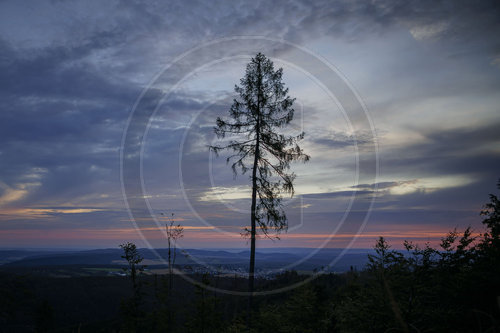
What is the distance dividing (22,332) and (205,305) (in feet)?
340

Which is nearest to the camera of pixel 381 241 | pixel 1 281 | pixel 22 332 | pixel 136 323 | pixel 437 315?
pixel 437 315

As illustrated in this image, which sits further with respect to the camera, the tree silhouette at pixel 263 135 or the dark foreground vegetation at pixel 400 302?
the tree silhouette at pixel 263 135

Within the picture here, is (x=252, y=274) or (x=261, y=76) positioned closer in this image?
(x=252, y=274)

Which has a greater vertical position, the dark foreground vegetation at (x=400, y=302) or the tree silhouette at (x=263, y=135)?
the tree silhouette at (x=263, y=135)

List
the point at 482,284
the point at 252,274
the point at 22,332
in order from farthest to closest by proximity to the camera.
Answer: the point at 22,332 < the point at 252,274 < the point at 482,284

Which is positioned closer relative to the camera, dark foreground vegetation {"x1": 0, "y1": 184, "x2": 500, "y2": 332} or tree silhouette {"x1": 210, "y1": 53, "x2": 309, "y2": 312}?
dark foreground vegetation {"x1": 0, "y1": 184, "x2": 500, "y2": 332}

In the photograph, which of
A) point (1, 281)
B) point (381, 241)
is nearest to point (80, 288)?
point (1, 281)

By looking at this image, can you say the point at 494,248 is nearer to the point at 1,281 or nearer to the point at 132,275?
the point at 132,275

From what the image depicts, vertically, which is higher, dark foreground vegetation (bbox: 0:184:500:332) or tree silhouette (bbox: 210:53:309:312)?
tree silhouette (bbox: 210:53:309:312)

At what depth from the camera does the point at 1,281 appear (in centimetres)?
9375

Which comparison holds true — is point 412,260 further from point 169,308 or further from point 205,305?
point 169,308

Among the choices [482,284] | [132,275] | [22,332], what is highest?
[482,284]

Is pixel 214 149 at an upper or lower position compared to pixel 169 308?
upper

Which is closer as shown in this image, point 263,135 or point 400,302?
point 400,302
